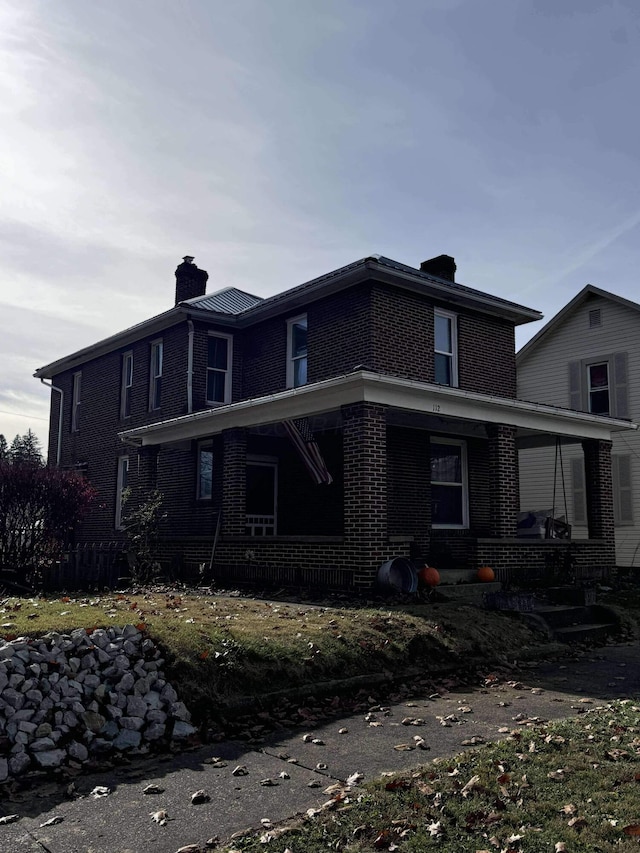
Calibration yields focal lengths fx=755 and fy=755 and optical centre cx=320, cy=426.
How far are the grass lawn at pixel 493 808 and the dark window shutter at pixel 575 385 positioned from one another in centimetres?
1795

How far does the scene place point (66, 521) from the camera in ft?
53.2

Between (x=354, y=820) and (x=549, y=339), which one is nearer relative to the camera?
(x=354, y=820)

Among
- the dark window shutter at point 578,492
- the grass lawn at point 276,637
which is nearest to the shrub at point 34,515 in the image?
the grass lawn at point 276,637

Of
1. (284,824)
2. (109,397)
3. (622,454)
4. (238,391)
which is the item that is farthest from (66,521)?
(622,454)

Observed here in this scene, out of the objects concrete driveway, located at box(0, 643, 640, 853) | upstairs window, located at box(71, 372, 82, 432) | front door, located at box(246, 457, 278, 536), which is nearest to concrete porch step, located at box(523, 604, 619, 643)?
concrete driveway, located at box(0, 643, 640, 853)

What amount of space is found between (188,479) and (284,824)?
15.1 metres

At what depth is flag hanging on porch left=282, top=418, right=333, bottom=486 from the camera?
14062mm

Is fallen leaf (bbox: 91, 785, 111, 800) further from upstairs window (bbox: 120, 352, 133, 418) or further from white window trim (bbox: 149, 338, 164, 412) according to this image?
upstairs window (bbox: 120, 352, 133, 418)

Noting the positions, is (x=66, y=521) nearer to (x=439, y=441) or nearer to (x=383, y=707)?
(x=439, y=441)

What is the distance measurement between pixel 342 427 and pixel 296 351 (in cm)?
299

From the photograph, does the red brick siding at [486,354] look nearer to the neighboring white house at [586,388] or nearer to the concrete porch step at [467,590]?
the neighboring white house at [586,388]

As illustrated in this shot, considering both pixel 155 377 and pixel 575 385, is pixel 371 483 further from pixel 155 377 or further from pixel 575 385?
pixel 575 385

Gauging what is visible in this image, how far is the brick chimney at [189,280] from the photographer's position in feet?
72.7

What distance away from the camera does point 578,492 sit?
22.2 m
